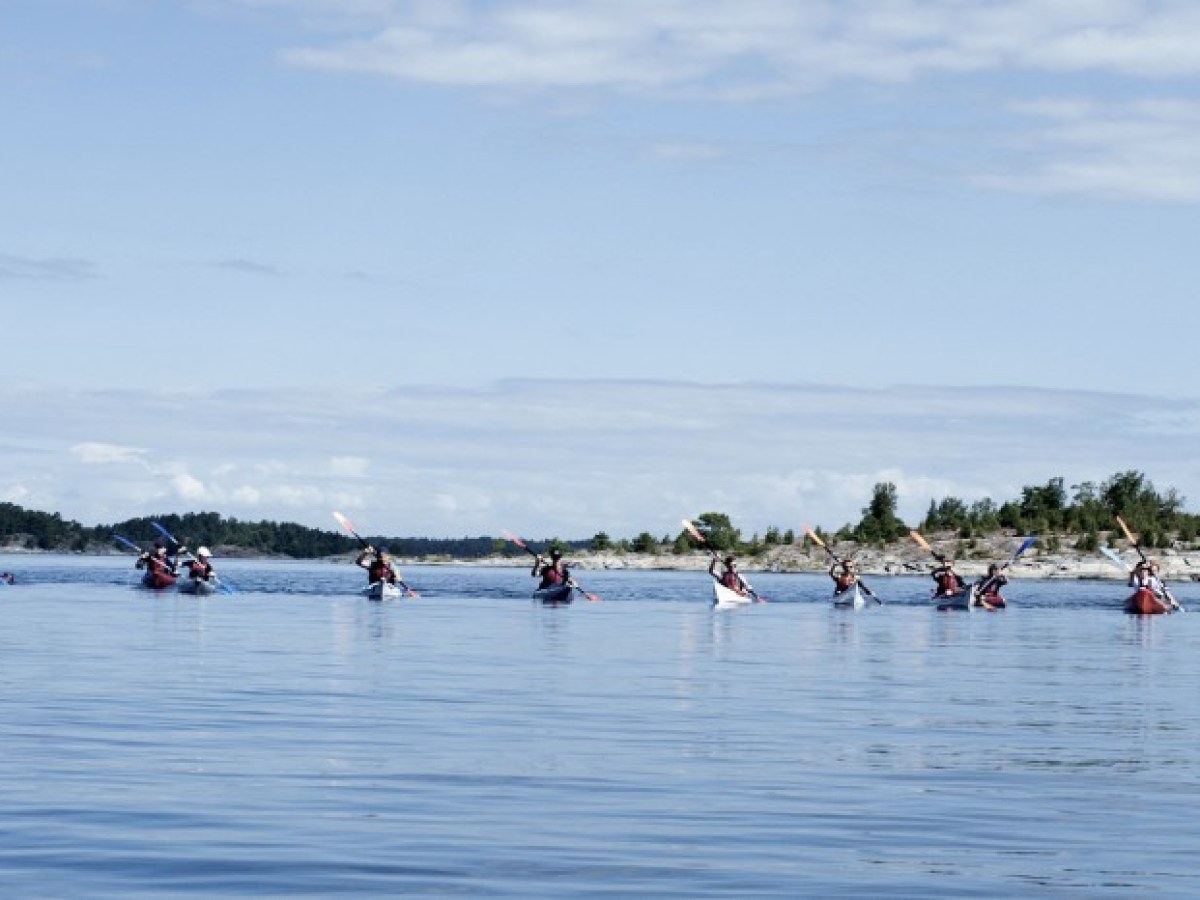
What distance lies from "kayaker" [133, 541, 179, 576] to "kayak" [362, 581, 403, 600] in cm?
1170

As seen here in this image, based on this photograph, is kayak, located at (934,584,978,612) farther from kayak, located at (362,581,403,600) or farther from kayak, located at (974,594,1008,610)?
kayak, located at (362,581,403,600)

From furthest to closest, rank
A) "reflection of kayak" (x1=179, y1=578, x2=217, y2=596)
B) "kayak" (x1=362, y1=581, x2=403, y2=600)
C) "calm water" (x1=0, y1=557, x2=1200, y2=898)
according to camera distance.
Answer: "reflection of kayak" (x1=179, y1=578, x2=217, y2=596) → "kayak" (x1=362, y1=581, x2=403, y2=600) → "calm water" (x1=0, y1=557, x2=1200, y2=898)

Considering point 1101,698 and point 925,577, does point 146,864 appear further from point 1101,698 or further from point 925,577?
point 925,577

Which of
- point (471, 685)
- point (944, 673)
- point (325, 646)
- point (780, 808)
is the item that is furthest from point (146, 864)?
point (325, 646)

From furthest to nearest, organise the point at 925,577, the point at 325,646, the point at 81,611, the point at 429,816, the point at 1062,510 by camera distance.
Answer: the point at 1062,510 < the point at 925,577 < the point at 81,611 < the point at 325,646 < the point at 429,816

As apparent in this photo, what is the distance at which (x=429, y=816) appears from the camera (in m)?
22.2

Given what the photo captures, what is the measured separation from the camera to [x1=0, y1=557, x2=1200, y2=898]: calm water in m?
19.3

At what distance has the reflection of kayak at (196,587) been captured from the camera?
3632 inches

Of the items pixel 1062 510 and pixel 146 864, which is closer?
pixel 146 864

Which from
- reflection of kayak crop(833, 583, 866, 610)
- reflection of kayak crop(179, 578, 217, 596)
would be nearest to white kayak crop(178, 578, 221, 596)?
reflection of kayak crop(179, 578, 217, 596)

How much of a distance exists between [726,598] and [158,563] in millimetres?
27958

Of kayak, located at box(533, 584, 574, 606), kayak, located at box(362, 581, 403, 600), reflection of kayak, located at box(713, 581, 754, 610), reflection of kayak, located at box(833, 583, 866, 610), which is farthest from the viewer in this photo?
kayak, located at box(362, 581, 403, 600)

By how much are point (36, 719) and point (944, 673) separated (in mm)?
23526

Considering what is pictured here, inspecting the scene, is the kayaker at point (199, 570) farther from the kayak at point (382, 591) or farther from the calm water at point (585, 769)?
the calm water at point (585, 769)
